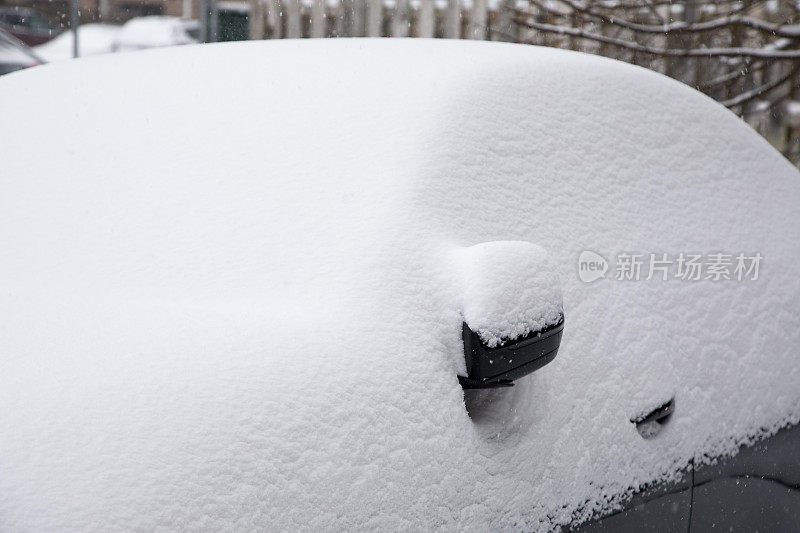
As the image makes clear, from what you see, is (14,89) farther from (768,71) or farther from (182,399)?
(768,71)

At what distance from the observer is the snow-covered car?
519 inches

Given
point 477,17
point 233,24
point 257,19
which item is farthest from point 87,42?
point 477,17

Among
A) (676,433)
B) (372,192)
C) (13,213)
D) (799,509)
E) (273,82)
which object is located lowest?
(799,509)

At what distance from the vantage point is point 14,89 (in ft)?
7.08

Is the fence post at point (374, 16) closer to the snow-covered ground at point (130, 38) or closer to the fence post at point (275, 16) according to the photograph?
the fence post at point (275, 16)

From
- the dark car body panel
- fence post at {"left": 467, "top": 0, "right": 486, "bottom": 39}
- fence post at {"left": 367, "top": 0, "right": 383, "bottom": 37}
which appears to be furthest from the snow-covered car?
the dark car body panel

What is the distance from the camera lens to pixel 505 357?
1.35 metres

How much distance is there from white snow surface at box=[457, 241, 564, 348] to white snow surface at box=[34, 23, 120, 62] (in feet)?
41.0

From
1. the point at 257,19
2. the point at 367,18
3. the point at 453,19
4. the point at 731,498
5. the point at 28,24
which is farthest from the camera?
the point at 28,24

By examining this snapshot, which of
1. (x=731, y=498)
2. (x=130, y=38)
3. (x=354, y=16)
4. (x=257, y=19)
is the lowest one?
(x=130, y=38)

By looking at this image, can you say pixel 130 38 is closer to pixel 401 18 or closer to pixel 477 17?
pixel 401 18

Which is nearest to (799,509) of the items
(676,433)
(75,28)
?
(676,433)

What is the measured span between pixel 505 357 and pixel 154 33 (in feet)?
44.0

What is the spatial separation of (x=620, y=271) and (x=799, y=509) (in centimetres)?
76
